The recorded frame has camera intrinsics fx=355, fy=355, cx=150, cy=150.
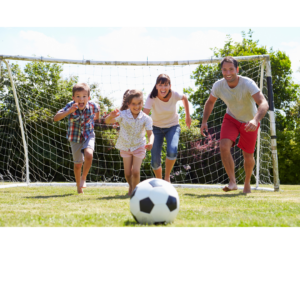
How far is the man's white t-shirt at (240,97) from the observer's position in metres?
4.99

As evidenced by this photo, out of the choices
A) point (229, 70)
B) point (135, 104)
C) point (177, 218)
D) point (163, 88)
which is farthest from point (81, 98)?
point (177, 218)

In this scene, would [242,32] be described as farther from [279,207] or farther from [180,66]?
[279,207]

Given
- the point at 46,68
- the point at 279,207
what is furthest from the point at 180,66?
the point at 46,68

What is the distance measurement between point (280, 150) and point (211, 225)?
15.2 meters

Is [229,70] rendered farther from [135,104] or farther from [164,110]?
[135,104]

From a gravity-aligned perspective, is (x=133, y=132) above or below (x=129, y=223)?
above

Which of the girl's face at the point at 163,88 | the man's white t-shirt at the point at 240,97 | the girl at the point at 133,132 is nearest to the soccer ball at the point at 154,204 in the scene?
the girl at the point at 133,132

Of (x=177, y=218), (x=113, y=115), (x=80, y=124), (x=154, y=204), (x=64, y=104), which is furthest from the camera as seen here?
(x=64, y=104)

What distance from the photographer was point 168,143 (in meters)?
5.15

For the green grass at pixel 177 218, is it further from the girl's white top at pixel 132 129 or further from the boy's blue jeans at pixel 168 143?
the boy's blue jeans at pixel 168 143

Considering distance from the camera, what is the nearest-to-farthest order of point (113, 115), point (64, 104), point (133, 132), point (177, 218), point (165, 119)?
point (177, 218) → point (113, 115) → point (133, 132) → point (165, 119) → point (64, 104)

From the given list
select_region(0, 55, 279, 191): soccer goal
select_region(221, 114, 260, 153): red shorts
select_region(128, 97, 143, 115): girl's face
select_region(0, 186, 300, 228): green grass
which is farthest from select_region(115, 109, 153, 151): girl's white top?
select_region(0, 55, 279, 191): soccer goal

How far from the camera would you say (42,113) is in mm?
9117

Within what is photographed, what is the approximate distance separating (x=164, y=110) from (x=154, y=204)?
2831 millimetres
